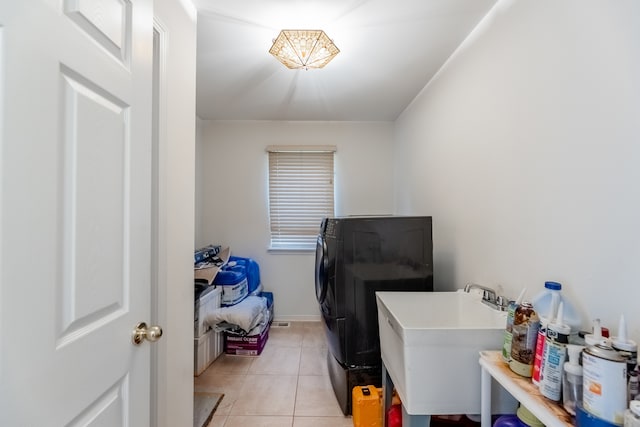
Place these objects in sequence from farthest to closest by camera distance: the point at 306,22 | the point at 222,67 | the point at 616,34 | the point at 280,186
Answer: the point at 280,186 < the point at 222,67 < the point at 306,22 < the point at 616,34

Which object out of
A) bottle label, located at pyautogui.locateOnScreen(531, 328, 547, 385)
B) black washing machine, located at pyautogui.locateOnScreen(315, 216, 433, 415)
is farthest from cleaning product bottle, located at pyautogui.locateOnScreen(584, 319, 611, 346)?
black washing machine, located at pyautogui.locateOnScreen(315, 216, 433, 415)

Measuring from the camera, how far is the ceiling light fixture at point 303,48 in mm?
1669

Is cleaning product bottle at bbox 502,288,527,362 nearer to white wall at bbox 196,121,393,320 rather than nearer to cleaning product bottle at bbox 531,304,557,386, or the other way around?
cleaning product bottle at bbox 531,304,557,386

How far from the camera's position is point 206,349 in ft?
7.79

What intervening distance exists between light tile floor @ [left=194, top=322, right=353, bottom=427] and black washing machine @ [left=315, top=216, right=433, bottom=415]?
8.6 inches

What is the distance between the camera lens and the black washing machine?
5.96 ft

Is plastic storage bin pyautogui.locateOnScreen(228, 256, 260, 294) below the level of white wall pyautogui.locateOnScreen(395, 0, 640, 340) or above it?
below

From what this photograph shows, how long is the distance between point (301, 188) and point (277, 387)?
1.97m

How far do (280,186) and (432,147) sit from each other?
A: 1700 millimetres

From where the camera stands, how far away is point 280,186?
3.31 meters

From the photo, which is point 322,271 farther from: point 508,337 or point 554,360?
point 554,360

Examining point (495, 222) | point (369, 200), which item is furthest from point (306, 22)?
point (369, 200)

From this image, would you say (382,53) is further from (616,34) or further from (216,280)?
(216,280)

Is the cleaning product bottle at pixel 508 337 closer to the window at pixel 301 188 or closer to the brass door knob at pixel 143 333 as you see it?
the brass door knob at pixel 143 333
